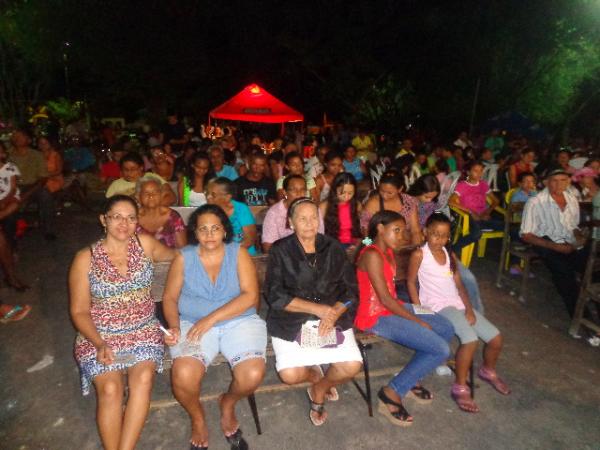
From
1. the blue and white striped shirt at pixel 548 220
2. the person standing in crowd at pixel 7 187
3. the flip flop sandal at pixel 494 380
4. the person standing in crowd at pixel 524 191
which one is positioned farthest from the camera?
the person standing in crowd at pixel 524 191

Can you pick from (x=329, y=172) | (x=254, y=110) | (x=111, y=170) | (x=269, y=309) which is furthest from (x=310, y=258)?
(x=254, y=110)

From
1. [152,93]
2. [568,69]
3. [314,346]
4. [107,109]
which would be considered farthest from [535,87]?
[107,109]

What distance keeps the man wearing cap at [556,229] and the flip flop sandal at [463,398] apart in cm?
233

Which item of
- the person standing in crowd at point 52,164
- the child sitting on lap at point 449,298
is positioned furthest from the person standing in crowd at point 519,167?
the person standing in crowd at point 52,164

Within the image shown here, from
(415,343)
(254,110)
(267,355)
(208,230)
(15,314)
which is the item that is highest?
(254,110)

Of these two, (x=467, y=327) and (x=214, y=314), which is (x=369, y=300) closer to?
(x=467, y=327)

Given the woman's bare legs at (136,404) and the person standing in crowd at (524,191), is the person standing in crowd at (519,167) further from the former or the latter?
the woman's bare legs at (136,404)

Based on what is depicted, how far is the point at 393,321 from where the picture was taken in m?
3.57

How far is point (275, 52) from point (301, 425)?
2448cm

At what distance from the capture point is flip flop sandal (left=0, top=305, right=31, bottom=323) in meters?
4.81

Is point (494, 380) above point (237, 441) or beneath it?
above

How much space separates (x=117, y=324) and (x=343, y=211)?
2.77m

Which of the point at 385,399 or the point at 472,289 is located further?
the point at 472,289

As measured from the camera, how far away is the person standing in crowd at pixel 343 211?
4957 millimetres
